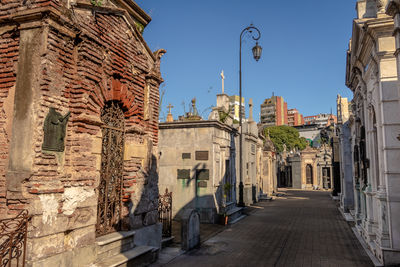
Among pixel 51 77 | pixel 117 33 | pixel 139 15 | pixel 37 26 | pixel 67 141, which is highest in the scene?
pixel 139 15

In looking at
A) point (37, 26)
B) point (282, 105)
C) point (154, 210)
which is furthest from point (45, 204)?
point (282, 105)

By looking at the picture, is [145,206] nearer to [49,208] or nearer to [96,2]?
[49,208]

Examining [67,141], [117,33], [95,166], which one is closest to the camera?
[67,141]

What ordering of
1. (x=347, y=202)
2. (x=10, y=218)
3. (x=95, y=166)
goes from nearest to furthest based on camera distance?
(x=10, y=218), (x=95, y=166), (x=347, y=202)

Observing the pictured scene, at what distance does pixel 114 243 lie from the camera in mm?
6348

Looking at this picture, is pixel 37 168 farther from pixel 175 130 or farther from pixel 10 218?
pixel 175 130

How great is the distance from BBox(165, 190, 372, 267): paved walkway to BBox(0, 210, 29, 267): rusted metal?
3888mm

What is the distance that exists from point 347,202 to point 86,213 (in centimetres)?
1566

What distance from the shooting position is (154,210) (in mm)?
8125

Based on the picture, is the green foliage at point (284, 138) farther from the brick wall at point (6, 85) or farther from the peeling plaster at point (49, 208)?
the brick wall at point (6, 85)

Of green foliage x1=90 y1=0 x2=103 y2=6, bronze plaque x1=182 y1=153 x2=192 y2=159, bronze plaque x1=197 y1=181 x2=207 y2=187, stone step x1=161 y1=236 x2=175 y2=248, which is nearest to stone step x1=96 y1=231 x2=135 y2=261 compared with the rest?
stone step x1=161 y1=236 x2=175 y2=248

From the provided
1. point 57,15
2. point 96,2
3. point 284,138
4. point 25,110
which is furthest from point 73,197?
point 284,138

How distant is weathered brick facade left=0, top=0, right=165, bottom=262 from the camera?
186 inches

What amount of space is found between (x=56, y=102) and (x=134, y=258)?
377cm
